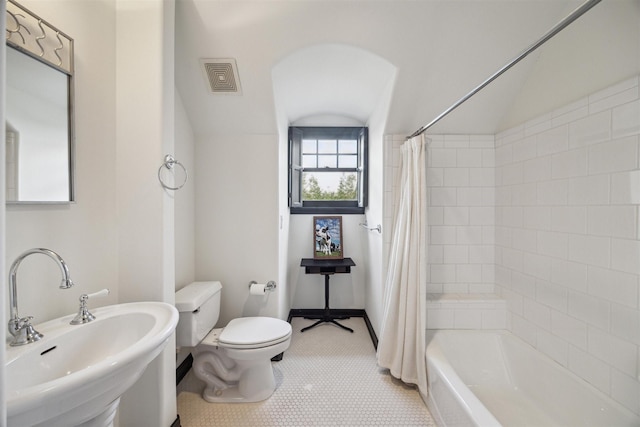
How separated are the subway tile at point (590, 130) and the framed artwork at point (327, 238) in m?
1.90

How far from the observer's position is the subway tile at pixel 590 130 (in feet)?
4.08

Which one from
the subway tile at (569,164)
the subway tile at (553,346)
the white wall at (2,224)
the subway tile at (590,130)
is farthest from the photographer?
the subway tile at (553,346)

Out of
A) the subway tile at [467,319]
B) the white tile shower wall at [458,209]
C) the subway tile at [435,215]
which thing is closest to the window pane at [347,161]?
the white tile shower wall at [458,209]

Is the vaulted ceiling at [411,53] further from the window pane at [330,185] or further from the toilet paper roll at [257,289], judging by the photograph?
the toilet paper roll at [257,289]

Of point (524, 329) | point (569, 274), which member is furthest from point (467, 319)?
point (569, 274)

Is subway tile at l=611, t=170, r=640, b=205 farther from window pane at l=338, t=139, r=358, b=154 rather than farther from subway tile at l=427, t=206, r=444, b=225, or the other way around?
window pane at l=338, t=139, r=358, b=154

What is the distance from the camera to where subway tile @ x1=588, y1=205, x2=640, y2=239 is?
1142 millimetres

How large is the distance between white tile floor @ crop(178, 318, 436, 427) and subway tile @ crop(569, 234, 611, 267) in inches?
47.9

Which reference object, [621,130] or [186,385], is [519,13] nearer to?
[621,130]

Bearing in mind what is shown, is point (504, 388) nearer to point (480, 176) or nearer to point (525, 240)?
point (525, 240)

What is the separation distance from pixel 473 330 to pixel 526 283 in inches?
19.2

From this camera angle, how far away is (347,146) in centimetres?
287

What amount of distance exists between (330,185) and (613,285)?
86.7 inches

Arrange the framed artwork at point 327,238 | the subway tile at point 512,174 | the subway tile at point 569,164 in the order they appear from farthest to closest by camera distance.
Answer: the framed artwork at point 327,238
the subway tile at point 512,174
the subway tile at point 569,164
